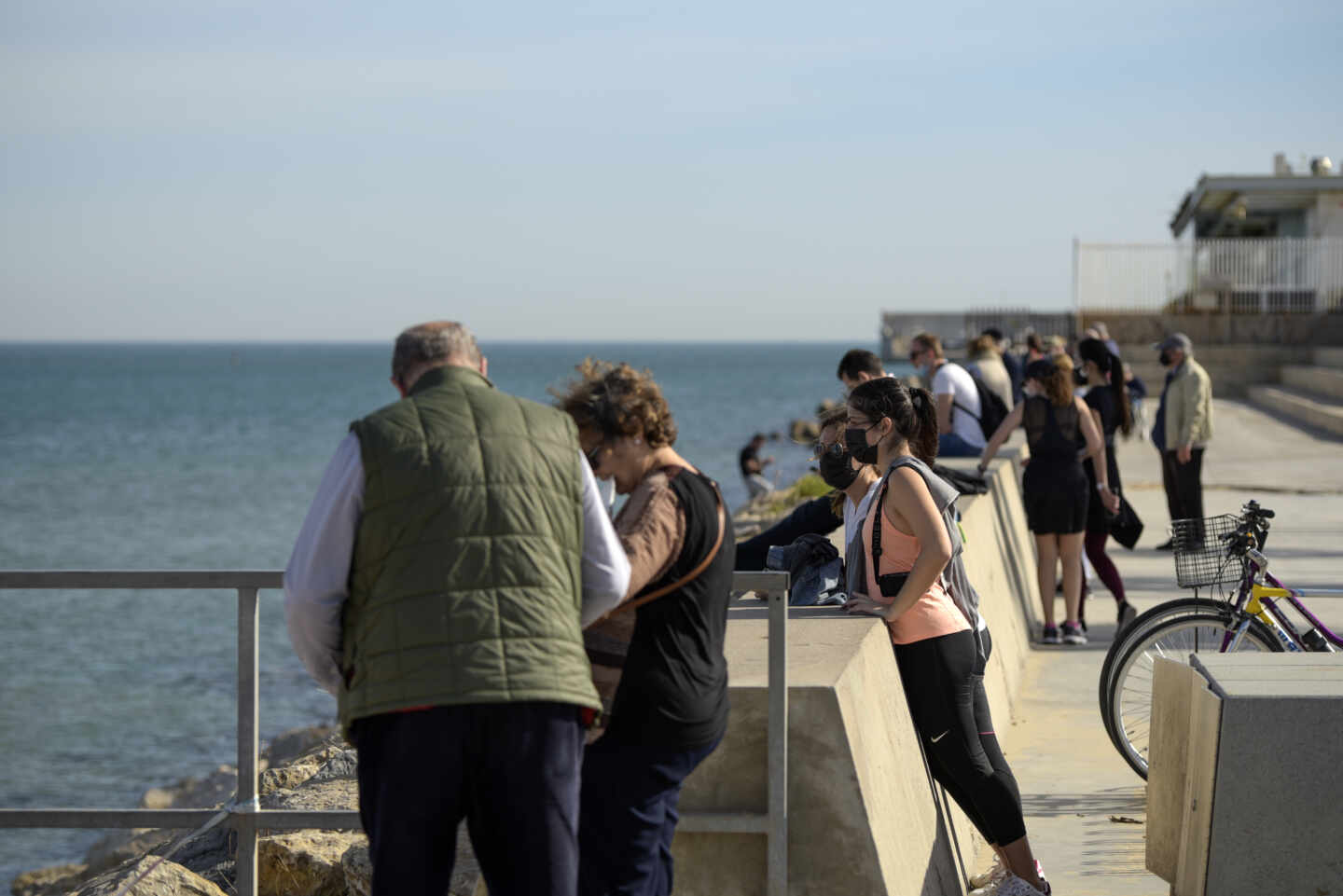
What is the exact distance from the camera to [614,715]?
332 centimetres

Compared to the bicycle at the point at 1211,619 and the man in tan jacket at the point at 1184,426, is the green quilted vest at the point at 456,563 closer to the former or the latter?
the bicycle at the point at 1211,619

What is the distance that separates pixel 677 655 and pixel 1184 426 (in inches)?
373

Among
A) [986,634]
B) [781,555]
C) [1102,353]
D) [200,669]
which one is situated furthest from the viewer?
[200,669]

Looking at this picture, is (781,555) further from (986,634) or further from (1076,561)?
(1076,561)

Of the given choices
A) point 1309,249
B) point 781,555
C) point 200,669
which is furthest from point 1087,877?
point 1309,249

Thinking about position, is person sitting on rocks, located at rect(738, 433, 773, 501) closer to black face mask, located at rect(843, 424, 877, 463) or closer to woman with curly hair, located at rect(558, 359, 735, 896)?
black face mask, located at rect(843, 424, 877, 463)

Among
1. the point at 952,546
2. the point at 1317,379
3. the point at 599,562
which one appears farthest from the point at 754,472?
the point at 599,562

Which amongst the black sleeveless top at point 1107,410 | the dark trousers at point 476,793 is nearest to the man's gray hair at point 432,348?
the dark trousers at point 476,793

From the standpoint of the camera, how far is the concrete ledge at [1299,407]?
22141 mm

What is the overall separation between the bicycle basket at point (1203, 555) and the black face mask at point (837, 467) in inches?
59.2

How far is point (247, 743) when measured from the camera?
4051 mm

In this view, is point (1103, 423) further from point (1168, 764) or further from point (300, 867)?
point (300, 867)

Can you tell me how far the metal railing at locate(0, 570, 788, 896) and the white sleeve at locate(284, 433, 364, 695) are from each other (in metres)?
0.86

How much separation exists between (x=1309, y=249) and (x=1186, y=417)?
2266 centimetres
